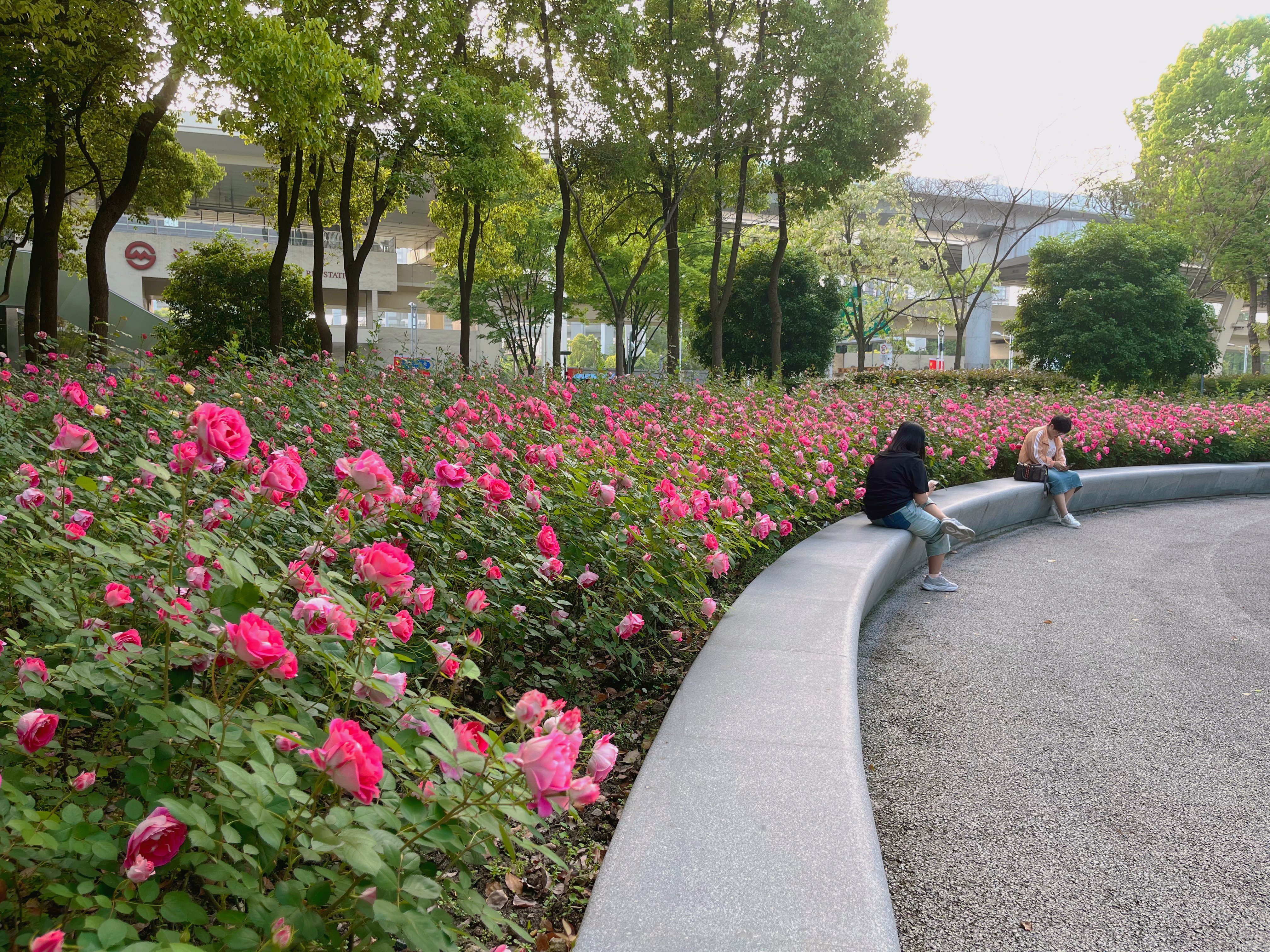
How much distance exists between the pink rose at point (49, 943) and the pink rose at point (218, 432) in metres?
0.82

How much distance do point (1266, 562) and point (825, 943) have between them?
763cm

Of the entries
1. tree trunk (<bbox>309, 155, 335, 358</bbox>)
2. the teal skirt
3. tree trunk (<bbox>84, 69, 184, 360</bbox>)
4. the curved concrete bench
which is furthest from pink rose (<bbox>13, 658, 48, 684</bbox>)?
tree trunk (<bbox>309, 155, 335, 358</bbox>)

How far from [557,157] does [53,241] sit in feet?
33.3

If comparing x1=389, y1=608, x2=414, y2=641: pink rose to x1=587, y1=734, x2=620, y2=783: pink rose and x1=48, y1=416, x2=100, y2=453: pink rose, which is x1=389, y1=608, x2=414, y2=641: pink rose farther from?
x1=48, y1=416, x2=100, y2=453: pink rose

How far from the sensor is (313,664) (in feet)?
6.81

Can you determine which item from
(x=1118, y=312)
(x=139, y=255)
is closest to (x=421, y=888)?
(x=1118, y=312)

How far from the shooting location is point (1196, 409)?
14.4 metres

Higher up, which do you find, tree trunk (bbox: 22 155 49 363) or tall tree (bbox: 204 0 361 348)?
tall tree (bbox: 204 0 361 348)

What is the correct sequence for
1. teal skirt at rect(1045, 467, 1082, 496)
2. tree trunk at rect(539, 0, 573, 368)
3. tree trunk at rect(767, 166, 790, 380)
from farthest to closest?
tree trunk at rect(767, 166, 790, 380) → tree trunk at rect(539, 0, 573, 368) → teal skirt at rect(1045, 467, 1082, 496)

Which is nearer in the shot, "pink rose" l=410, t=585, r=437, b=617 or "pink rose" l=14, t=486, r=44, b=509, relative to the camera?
"pink rose" l=410, t=585, r=437, b=617

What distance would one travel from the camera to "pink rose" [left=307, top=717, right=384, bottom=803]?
117 centimetres

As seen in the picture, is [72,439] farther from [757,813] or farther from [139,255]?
[139,255]

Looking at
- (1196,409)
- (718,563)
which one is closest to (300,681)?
(718,563)

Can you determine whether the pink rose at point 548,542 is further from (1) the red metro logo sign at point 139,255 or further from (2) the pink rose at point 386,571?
(1) the red metro logo sign at point 139,255
